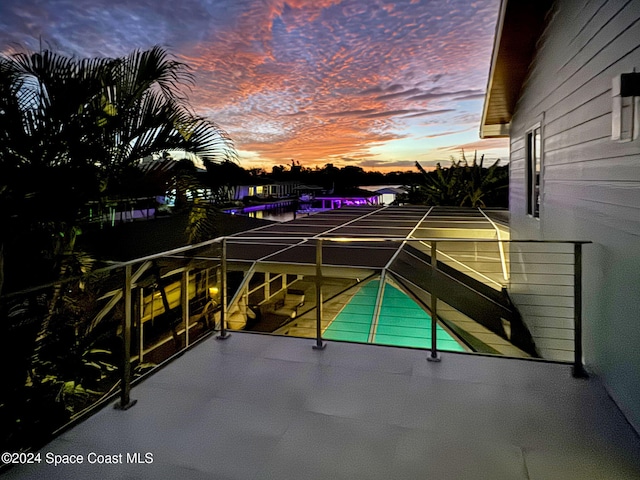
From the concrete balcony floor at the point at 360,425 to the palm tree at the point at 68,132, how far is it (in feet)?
4.34

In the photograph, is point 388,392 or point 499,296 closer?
point 388,392

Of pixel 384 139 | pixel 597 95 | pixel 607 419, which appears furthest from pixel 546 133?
pixel 384 139

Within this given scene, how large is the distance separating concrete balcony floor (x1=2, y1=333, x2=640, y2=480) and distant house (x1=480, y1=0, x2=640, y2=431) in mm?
412

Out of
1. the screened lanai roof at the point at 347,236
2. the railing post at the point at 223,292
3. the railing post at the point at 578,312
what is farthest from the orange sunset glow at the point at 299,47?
the railing post at the point at 578,312

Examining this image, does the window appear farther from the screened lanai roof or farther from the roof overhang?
the screened lanai roof

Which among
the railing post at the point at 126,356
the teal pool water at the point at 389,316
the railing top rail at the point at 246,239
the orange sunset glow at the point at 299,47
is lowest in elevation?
the teal pool water at the point at 389,316

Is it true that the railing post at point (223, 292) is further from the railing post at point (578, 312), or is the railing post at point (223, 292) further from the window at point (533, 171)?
the window at point (533, 171)

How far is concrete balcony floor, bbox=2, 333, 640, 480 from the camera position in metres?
1.94

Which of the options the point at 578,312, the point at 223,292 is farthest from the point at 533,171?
the point at 223,292

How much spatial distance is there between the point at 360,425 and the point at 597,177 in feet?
7.47

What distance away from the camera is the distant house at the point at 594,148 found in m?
2.25

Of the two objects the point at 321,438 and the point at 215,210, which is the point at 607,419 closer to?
the point at 321,438

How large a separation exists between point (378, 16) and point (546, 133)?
5526 mm

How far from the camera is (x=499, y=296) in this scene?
23.8ft
